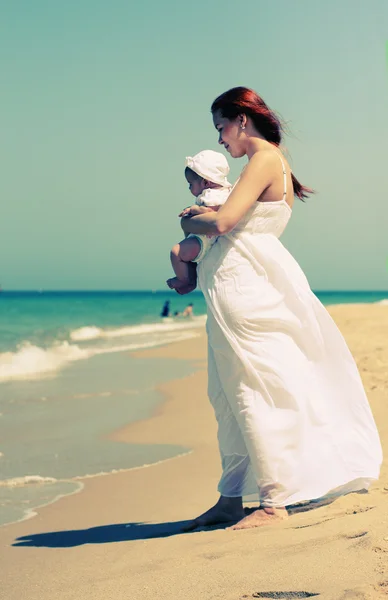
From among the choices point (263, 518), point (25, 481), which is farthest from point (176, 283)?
point (25, 481)

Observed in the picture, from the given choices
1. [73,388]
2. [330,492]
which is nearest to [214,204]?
[330,492]

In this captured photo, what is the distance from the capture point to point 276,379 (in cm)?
350

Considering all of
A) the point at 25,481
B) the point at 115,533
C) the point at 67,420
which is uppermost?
the point at 115,533

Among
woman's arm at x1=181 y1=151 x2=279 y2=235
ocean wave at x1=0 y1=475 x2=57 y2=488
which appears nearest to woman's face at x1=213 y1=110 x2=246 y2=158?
woman's arm at x1=181 y1=151 x2=279 y2=235

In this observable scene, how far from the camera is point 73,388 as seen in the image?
10.8 meters

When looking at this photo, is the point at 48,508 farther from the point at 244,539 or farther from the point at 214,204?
the point at 214,204

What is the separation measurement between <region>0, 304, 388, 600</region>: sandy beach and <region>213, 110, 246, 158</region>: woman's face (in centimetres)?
179

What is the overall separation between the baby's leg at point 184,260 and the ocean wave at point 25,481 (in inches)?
95.8

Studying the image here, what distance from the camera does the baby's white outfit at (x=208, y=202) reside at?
3.62m

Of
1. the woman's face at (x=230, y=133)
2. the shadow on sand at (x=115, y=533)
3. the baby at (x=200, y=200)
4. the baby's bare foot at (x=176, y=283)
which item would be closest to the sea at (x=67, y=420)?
the shadow on sand at (x=115, y=533)

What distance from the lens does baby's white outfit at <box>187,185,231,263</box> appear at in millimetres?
3621

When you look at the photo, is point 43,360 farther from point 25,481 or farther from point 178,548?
point 178,548

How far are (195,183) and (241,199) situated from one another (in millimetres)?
356

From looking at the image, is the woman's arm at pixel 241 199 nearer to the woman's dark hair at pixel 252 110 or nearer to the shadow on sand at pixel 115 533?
the woman's dark hair at pixel 252 110
